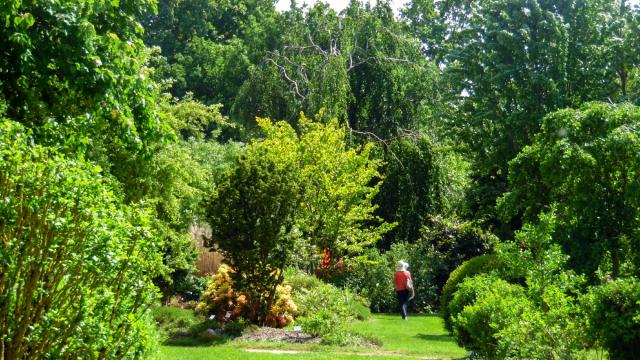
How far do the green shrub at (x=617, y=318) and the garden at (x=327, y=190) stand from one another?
2cm

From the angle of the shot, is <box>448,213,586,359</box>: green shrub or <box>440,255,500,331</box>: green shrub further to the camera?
<box>440,255,500,331</box>: green shrub

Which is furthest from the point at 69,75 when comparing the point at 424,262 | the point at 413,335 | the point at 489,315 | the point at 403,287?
the point at 424,262

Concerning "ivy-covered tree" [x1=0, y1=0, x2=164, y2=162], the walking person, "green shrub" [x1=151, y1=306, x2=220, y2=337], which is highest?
"ivy-covered tree" [x1=0, y1=0, x2=164, y2=162]

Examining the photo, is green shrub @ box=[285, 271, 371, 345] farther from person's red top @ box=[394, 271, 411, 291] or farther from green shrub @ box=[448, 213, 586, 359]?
green shrub @ box=[448, 213, 586, 359]

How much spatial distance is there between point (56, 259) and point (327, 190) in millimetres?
17548

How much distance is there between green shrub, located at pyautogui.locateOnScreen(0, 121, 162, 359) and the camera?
16.7ft

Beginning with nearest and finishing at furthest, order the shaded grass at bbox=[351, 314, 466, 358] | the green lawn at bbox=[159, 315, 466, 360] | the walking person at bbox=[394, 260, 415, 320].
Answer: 1. the green lawn at bbox=[159, 315, 466, 360]
2. the shaded grass at bbox=[351, 314, 466, 358]
3. the walking person at bbox=[394, 260, 415, 320]

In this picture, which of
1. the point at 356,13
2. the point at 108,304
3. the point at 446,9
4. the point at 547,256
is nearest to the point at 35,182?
the point at 108,304

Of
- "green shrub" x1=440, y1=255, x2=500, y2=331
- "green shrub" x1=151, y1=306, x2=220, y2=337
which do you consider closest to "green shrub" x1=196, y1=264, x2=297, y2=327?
"green shrub" x1=151, y1=306, x2=220, y2=337

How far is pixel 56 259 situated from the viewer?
17.1 feet

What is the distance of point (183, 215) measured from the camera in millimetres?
18250

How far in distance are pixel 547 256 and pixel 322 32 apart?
19.6 meters

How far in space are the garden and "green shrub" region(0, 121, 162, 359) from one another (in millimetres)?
16

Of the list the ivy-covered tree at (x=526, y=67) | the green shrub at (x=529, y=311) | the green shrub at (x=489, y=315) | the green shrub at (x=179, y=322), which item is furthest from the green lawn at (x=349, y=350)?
the ivy-covered tree at (x=526, y=67)
